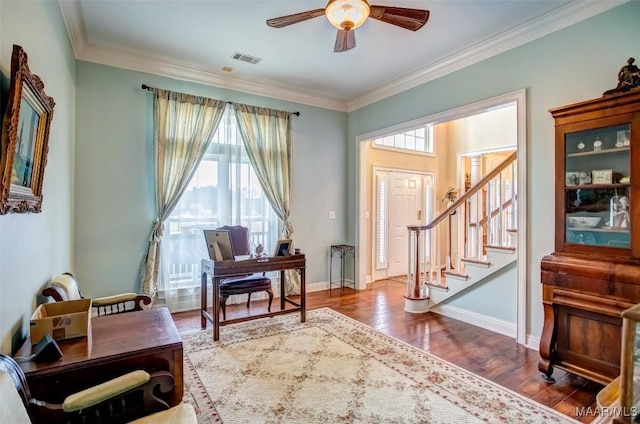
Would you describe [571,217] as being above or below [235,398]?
above

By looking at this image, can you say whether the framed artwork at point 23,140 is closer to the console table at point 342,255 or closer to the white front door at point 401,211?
the console table at point 342,255

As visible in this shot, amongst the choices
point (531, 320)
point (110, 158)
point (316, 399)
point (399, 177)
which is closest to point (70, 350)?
→ point (316, 399)

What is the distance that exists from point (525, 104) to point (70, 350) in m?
3.94

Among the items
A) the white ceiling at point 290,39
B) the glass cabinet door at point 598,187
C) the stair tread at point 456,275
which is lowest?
the stair tread at point 456,275

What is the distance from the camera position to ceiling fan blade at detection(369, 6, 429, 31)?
240cm

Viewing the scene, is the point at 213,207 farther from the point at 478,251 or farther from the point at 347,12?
the point at 478,251

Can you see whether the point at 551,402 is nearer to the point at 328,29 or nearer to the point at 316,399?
the point at 316,399

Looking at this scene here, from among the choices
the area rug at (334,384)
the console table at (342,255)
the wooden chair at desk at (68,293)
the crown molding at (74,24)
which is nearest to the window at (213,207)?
the area rug at (334,384)

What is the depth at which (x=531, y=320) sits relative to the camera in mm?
3178

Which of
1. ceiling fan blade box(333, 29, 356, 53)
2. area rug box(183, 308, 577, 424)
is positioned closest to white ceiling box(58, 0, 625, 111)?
ceiling fan blade box(333, 29, 356, 53)

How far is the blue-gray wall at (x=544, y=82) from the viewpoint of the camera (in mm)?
2688

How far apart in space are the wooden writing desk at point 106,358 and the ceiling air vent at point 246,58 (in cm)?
310

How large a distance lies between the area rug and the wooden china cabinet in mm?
597

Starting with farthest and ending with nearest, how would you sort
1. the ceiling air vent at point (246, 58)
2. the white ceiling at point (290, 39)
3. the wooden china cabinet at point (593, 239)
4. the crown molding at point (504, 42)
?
1. the ceiling air vent at point (246, 58)
2. the white ceiling at point (290, 39)
3. the crown molding at point (504, 42)
4. the wooden china cabinet at point (593, 239)
